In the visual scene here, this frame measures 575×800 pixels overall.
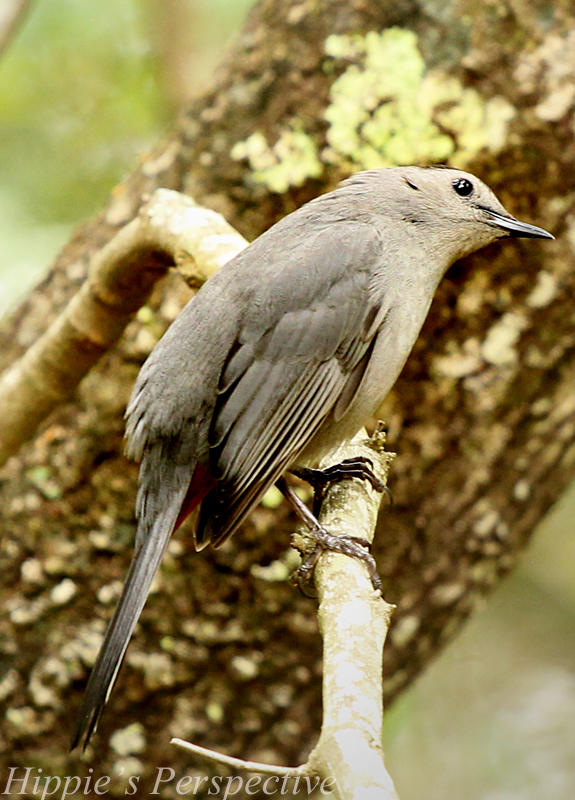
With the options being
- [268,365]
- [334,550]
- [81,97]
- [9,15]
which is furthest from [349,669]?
[81,97]

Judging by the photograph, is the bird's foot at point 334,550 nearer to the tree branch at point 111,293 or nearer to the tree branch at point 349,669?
the tree branch at point 349,669

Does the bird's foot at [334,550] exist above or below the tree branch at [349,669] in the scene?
above

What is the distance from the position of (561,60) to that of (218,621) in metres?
2.36

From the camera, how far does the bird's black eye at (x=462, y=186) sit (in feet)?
9.35

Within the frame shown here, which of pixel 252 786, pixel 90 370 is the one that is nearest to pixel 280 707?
pixel 252 786

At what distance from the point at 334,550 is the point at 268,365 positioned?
64cm

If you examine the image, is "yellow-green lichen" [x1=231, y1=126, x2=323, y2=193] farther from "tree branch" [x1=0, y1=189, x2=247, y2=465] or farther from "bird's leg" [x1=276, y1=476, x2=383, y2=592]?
"bird's leg" [x1=276, y1=476, x2=383, y2=592]

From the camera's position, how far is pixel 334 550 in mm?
2143

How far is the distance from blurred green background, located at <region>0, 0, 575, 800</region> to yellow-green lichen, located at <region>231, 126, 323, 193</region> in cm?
149

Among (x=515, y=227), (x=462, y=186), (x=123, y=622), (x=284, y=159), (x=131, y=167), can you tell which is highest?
(x=131, y=167)

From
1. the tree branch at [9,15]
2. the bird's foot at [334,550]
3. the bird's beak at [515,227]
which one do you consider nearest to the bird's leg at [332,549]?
the bird's foot at [334,550]

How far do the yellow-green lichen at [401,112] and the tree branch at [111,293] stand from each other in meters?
0.68

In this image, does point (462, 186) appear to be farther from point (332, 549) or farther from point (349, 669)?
point (349, 669)

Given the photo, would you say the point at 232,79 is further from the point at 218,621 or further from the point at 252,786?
the point at 252,786
